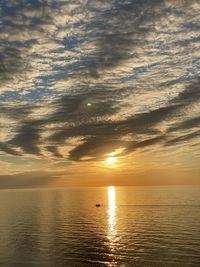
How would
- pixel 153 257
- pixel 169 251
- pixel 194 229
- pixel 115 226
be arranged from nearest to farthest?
pixel 153 257
pixel 169 251
pixel 194 229
pixel 115 226

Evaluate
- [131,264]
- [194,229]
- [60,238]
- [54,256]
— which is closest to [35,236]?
[60,238]

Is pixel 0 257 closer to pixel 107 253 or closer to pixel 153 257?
pixel 107 253

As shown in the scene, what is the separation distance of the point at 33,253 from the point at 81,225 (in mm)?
49456

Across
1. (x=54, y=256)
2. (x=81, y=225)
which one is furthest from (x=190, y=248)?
(x=81, y=225)

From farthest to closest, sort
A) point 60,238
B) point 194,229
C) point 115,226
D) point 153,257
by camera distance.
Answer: point 115,226 < point 194,229 < point 60,238 < point 153,257

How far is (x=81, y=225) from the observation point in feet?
413

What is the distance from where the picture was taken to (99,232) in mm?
109812

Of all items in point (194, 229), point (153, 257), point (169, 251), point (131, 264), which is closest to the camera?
point (131, 264)

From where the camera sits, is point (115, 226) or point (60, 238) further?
point (115, 226)

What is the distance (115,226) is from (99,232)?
1520cm

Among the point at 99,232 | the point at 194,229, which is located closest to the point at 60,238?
the point at 99,232

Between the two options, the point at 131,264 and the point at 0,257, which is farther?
the point at 0,257

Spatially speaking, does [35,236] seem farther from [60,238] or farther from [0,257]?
[0,257]

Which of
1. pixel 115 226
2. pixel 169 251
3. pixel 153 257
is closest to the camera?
pixel 153 257
